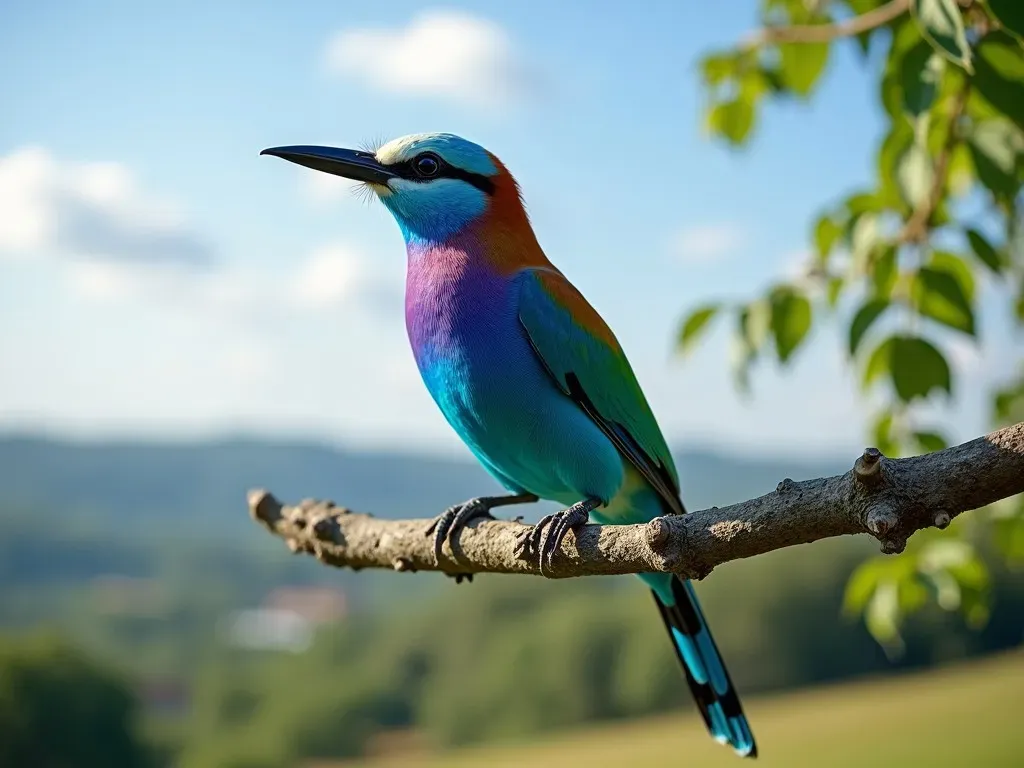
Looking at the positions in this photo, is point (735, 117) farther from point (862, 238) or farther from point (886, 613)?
point (886, 613)

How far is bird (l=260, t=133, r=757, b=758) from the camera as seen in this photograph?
2.09 metres

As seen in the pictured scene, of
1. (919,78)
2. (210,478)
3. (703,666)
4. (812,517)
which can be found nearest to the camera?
(812,517)

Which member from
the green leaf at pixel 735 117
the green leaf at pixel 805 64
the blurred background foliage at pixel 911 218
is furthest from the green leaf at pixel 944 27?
the green leaf at pixel 735 117

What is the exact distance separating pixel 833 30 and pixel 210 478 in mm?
20550

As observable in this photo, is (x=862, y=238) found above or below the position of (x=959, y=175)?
below

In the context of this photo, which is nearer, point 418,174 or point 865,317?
point 418,174

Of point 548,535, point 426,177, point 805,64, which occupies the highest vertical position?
point 805,64

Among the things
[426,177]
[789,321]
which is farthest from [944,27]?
[789,321]

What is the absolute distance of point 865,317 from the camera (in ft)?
7.81

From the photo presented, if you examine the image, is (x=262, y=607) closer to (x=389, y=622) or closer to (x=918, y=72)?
(x=389, y=622)

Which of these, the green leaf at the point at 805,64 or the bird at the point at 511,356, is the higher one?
the green leaf at the point at 805,64

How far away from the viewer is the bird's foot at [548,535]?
1973 millimetres

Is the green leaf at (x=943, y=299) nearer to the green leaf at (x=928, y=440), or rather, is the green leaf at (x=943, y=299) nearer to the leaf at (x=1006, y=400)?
the green leaf at (x=928, y=440)

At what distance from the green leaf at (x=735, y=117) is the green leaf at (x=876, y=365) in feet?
3.38
